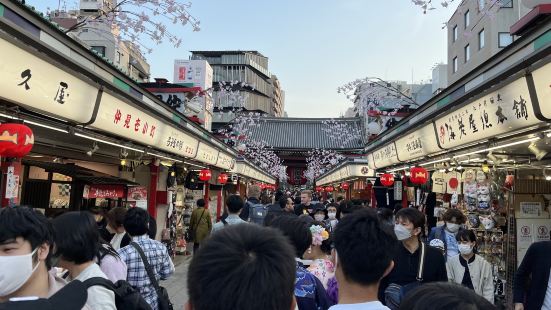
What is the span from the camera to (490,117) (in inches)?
232

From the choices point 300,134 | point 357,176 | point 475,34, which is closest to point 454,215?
point 357,176

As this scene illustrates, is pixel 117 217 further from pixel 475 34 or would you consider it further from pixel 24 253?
pixel 475 34

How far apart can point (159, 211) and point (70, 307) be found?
37.1 ft

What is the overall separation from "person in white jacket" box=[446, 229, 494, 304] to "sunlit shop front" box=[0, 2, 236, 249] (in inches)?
211

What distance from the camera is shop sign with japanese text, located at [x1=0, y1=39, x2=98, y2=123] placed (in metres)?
4.10

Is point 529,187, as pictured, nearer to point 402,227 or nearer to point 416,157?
point 416,157

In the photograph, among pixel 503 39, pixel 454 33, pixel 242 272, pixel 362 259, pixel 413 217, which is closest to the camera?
pixel 242 272

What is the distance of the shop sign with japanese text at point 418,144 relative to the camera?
8.53m

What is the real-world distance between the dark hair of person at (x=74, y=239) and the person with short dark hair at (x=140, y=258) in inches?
52.4

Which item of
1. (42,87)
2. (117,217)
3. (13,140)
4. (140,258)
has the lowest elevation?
(140,258)

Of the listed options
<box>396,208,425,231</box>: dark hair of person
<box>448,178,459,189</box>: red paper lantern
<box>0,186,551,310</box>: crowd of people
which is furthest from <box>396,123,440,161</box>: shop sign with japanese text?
<box>396,208,425,231</box>: dark hair of person

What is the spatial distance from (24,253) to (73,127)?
3691mm

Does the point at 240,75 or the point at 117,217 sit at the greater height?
the point at 240,75

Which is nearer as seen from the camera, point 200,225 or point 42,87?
point 42,87
